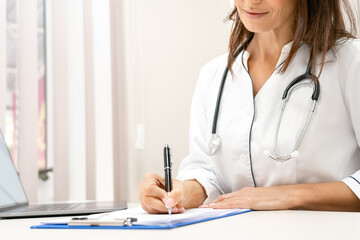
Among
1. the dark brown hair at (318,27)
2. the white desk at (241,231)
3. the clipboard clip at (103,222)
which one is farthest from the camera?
the dark brown hair at (318,27)

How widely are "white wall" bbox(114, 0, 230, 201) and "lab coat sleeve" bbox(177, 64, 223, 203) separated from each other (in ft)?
2.58

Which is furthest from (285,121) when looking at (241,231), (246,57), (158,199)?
(241,231)

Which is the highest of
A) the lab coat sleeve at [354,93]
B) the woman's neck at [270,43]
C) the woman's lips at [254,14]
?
the woman's lips at [254,14]

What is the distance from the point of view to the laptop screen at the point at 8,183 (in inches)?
47.0

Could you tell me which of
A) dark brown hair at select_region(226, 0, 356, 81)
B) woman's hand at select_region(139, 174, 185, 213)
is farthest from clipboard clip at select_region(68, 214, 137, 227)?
dark brown hair at select_region(226, 0, 356, 81)

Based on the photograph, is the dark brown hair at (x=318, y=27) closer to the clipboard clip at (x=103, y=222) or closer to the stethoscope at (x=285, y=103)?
the stethoscope at (x=285, y=103)

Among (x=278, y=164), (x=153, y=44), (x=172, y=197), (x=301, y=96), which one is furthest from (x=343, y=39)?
(x=153, y=44)

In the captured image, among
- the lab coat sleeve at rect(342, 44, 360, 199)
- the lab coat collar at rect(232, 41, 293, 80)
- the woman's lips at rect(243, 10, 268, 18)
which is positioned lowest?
the lab coat sleeve at rect(342, 44, 360, 199)

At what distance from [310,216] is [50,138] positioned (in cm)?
150

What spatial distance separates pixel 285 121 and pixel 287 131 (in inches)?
1.1

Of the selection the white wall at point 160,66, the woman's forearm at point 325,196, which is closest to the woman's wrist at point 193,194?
the woman's forearm at point 325,196

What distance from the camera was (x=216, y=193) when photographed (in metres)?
1.23

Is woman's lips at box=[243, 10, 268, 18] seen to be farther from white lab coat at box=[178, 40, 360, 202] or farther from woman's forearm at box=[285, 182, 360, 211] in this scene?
woman's forearm at box=[285, 182, 360, 211]

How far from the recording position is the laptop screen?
47.0 inches
